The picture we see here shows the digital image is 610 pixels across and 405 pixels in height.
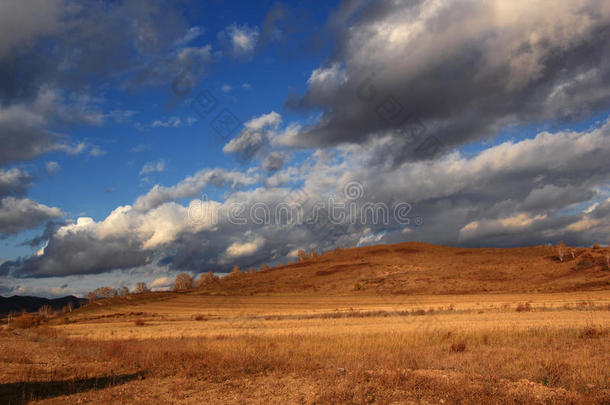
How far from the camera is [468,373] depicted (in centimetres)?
1189

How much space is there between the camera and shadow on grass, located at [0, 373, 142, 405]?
1131 cm

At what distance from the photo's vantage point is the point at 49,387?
1271 cm

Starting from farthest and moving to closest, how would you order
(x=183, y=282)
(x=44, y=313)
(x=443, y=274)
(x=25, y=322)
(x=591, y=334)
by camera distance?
(x=183, y=282) → (x=443, y=274) → (x=44, y=313) → (x=25, y=322) → (x=591, y=334)

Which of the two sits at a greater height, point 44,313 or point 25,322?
point 25,322

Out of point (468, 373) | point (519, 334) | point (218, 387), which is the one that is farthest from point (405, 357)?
point (519, 334)

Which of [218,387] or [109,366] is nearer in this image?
[218,387]

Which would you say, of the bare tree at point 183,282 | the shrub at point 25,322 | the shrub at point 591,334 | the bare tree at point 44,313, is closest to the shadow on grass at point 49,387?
the shrub at point 591,334

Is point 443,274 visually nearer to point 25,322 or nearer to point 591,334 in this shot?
point 25,322

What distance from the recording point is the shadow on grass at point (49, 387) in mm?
11312

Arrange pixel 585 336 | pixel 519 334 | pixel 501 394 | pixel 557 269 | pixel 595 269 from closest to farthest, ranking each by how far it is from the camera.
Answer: pixel 501 394 → pixel 585 336 → pixel 519 334 → pixel 595 269 → pixel 557 269

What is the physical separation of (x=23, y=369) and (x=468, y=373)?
16.1 meters

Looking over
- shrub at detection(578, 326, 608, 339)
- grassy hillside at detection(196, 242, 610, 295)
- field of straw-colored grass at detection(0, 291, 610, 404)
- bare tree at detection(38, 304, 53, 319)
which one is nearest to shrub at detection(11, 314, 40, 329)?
bare tree at detection(38, 304, 53, 319)

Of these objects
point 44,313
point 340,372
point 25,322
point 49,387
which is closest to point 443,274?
point 25,322

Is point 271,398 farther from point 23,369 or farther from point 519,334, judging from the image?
point 519,334
